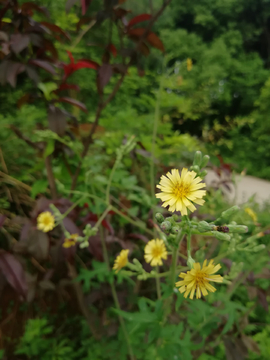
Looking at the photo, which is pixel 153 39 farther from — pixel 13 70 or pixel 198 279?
pixel 198 279

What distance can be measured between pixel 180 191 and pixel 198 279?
5.9 inches

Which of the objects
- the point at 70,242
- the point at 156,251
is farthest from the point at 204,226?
the point at 70,242

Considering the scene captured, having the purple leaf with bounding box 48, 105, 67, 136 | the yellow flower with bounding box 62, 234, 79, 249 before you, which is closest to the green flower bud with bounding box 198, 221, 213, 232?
the yellow flower with bounding box 62, 234, 79, 249

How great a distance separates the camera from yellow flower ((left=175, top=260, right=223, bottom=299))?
404 millimetres

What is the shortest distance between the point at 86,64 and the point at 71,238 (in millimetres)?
586

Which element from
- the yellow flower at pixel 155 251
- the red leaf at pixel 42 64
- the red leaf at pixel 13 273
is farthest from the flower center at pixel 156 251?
the red leaf at pixel 42 64

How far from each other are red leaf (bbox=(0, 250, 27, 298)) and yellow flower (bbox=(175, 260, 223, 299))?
49 cm

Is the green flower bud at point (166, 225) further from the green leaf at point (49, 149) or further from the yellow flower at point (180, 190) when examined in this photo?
the green leaf at point (49, 149)

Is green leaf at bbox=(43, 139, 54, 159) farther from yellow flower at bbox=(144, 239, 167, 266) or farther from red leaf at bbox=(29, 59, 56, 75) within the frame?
yellow flower at bbox=(144, 239, 167, 266)

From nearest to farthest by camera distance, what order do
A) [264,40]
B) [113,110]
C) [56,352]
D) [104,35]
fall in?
1. [56,352]
2. [113,110]
3. [104,35]
4. [264,40]

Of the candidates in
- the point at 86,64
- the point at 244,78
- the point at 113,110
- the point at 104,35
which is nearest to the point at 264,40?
the point at 244,78

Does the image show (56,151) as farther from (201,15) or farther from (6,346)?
(201,15)

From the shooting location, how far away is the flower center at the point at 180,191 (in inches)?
17.7

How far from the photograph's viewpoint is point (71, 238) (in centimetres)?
82
